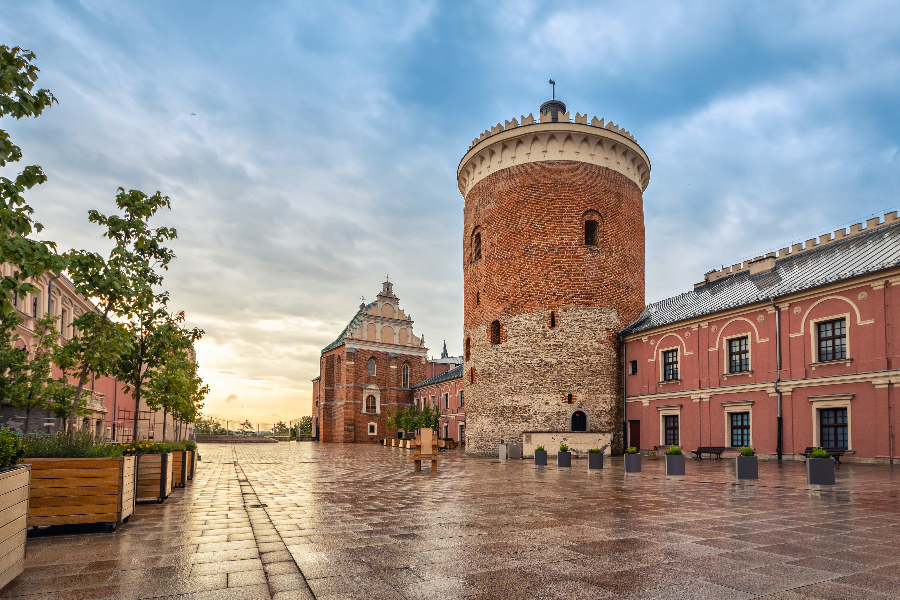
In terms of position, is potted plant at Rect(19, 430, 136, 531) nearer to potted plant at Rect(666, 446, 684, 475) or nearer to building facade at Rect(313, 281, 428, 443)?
potted plant at Rect(666, 446, 684, 475)

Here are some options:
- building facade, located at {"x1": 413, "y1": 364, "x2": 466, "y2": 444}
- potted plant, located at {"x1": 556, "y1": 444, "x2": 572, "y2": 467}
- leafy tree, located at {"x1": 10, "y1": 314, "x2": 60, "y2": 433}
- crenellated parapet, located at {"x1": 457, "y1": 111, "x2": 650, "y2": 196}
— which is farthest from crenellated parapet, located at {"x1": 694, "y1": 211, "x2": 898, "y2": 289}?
leafy tree, located at {"x1": 10, "y1": 314, "x2": 60, "y2": 433}

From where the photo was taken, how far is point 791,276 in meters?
26.0

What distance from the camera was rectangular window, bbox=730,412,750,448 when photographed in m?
25.9

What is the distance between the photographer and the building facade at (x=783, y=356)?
21359 millimetres

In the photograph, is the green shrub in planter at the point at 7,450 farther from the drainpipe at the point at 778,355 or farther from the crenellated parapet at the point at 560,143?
the crenellated parapet at the point at 560,143

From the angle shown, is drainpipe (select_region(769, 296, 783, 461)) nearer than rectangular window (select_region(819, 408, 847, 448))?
No

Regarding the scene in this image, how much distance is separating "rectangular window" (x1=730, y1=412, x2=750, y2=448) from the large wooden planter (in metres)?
A: 25.9

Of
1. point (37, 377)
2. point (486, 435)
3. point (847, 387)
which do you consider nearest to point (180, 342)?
point (37, 377)

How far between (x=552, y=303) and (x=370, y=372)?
35.3 meters

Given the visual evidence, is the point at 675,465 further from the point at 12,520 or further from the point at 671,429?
the point at 12,520

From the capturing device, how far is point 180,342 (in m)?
15.5

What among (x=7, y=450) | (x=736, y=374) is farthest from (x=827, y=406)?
(x=7, y=450)

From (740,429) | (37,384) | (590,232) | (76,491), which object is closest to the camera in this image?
(76,491)

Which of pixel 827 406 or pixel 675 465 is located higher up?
pixel 827 406
